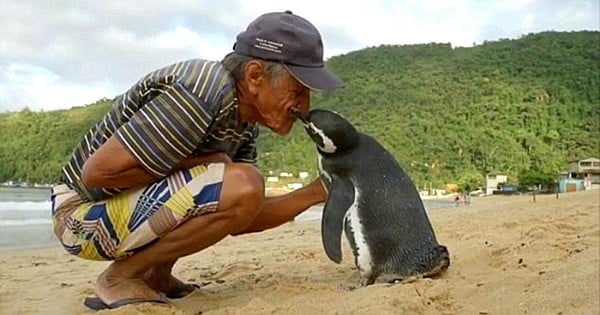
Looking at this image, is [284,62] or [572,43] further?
[572,43]

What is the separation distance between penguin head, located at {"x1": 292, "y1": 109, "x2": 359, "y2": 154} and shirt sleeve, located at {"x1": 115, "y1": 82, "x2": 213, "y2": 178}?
573mm

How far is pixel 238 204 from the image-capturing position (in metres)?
2.25

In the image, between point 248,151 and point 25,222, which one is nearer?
point 248,151

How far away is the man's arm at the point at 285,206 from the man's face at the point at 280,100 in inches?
18.7

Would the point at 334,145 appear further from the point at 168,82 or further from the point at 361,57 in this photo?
the point at 361,57

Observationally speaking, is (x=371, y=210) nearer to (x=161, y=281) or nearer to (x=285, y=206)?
(x=285, y=206)

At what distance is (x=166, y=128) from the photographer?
6.97 feet

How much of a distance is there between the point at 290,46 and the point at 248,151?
0.62m

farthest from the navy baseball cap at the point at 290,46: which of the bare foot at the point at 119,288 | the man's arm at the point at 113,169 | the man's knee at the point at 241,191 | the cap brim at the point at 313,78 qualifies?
the bare foot at the point at 119,288

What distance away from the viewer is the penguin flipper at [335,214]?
2633 millimetres

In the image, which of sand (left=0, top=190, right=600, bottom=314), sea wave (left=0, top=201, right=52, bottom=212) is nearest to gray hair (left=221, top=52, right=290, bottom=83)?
sand (left=0, top=190, right=600, bottom=314)

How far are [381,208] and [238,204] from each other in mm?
774

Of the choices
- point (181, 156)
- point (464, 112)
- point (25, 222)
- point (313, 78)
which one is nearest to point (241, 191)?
point (181, 156)

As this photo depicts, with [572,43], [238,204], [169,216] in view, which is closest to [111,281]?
[169,216]
